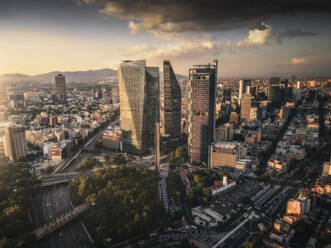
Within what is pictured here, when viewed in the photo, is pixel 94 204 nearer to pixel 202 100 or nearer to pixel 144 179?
pixel 144 179

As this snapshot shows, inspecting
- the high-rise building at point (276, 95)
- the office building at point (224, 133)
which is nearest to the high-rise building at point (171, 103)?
the office building at point (224, 133)

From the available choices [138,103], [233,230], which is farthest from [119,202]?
[138,103]

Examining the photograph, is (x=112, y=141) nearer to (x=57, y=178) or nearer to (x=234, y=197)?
(x=57, y=178)

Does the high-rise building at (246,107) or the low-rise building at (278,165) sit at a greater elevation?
the high-rise building at (246,107)

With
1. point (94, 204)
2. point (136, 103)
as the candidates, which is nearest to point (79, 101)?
point (136, 103)

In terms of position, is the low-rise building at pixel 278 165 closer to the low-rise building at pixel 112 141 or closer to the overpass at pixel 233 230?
the overpass at pixel 233 230

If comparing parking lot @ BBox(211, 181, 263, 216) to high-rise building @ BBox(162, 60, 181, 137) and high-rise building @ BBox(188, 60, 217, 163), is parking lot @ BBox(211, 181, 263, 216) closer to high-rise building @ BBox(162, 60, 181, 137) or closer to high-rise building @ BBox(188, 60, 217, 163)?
high-rise building @ BBox(188, 60, 217, 163)

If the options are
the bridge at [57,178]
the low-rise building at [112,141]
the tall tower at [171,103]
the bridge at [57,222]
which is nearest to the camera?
the bridge at [57,222]
